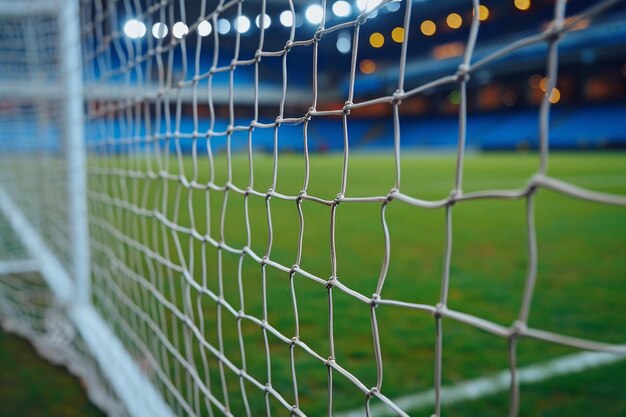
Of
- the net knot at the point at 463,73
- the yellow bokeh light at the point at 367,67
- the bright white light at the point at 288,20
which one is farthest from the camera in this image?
the yellow bokeh light at the point at 367,67

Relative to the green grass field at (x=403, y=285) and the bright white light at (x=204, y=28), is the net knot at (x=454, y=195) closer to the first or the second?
the green grass field at (x=403, y=285)

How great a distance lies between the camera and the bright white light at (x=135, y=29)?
5.08 feet

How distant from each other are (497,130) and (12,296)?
17.0 metres

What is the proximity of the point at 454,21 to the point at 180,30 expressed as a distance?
1900cm

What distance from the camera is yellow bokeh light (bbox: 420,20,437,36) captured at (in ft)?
62.9

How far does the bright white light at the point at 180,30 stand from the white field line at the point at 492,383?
0.95 metres

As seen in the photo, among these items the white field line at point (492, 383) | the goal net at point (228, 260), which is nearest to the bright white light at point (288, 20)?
the goal net at point (228, 260)

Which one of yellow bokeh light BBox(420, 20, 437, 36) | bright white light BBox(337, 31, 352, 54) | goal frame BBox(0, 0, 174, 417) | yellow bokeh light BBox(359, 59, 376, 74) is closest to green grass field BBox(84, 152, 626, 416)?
goal frame BBox(0, 0, 174, 417)

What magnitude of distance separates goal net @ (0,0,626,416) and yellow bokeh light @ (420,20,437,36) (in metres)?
17.0

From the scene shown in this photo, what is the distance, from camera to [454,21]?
61.3 feet

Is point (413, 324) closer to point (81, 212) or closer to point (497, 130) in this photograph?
point (81, 212)

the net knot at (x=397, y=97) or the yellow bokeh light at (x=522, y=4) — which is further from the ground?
the yellow bokeh light at (x=522, y=4)

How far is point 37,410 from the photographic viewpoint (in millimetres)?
1355

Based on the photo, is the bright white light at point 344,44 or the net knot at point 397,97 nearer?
the net knot at point 397,97
